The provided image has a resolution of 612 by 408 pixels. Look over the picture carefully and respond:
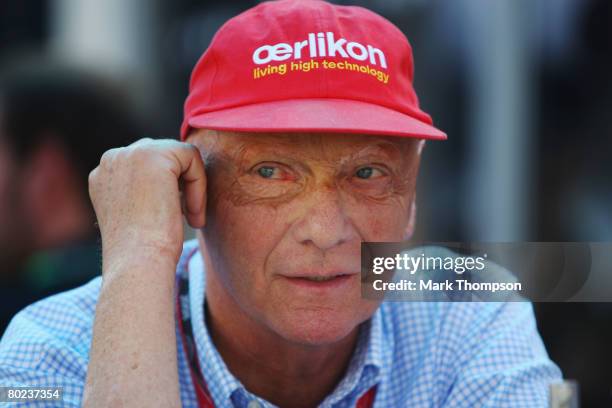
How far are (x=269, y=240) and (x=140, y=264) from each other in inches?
10.7

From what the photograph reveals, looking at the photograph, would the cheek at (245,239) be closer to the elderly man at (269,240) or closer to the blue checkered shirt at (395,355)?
the elderly man at (269,240)

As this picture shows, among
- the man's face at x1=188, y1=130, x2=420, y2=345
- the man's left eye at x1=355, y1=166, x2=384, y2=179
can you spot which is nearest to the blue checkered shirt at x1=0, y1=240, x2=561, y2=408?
the man's face at x1=188, y1=130, x2=420, y2=345

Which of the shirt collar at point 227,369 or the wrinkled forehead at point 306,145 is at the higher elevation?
the wrinkled forehead at point 306,145

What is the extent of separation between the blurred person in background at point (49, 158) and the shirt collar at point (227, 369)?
84cm

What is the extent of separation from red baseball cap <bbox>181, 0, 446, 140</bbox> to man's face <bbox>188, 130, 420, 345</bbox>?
0.22 ft

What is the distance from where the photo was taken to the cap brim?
1.87 metres

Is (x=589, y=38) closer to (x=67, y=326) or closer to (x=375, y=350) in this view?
(x=375, y=350)

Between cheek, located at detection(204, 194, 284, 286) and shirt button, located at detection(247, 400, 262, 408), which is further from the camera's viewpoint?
shirt button, located at detection(247, 400, 262, 408)

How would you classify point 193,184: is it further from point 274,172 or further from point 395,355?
point 395,355

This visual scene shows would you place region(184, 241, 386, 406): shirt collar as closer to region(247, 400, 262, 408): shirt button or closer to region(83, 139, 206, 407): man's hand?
region(247, 400, 262, 408): shirt button

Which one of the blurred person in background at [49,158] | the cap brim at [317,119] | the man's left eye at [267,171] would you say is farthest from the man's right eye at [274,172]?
the blurred person in background at [49,158]

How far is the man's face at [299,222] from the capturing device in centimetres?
194

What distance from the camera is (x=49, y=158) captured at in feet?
9.97

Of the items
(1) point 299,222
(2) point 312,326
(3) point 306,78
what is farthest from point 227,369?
(3) point 306,78
